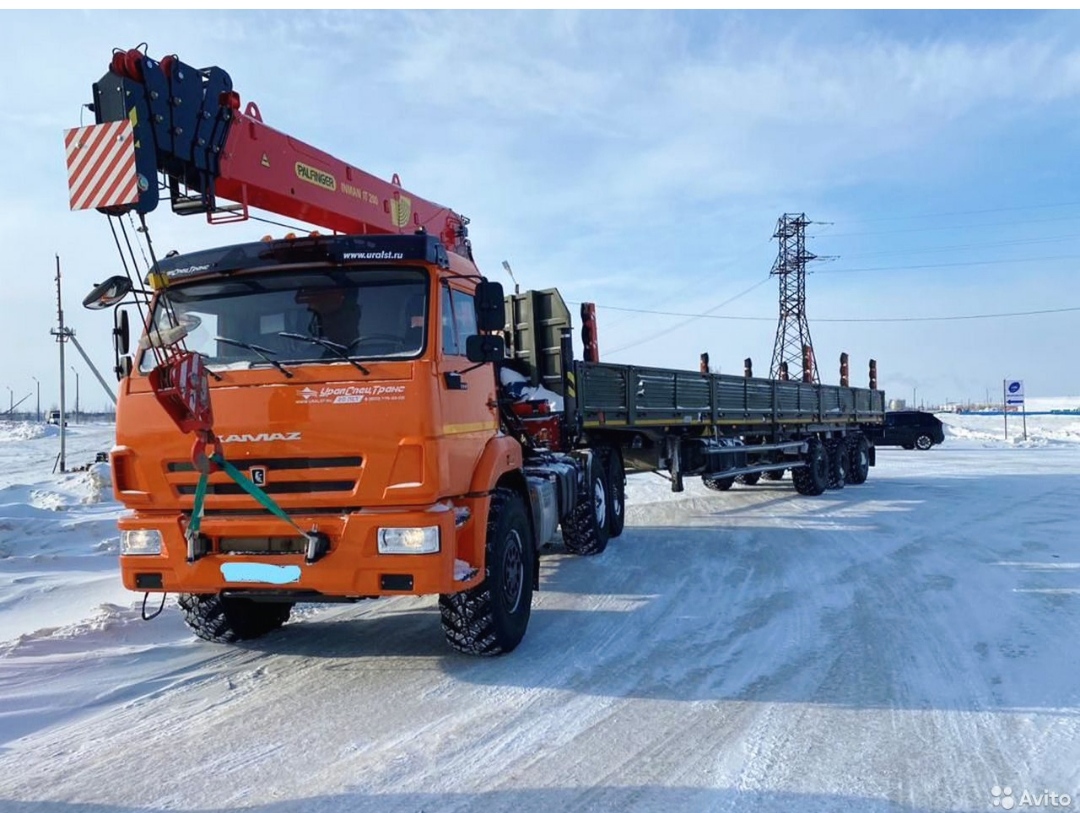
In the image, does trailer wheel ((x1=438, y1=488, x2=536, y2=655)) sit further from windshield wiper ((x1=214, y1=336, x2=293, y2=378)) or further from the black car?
the black car

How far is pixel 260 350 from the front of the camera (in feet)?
17.5

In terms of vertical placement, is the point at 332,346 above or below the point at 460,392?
above

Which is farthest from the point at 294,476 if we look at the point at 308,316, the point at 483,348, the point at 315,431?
the point at 483,348

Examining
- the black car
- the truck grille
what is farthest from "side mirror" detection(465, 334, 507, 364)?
the black car

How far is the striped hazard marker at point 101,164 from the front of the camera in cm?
504

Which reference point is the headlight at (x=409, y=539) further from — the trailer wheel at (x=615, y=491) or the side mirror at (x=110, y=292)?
the trailer wheel at (x=615, y=491)

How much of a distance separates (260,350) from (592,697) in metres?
3.00

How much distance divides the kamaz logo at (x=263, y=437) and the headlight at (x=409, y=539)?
786 mm

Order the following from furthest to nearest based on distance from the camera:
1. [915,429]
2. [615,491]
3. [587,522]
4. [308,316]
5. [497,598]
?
[915,429] → [615,491] → [587,522] → [497,598] → [308,316]

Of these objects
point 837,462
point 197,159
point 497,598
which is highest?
point 197,159

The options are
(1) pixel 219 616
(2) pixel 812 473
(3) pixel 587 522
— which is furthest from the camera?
(2) pixel 812 473

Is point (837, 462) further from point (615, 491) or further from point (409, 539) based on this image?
point (409, 539)

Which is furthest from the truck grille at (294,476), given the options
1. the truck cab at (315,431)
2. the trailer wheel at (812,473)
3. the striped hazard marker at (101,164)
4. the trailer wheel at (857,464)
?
the trailer wheel at (857,464)

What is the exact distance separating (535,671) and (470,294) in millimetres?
2694
